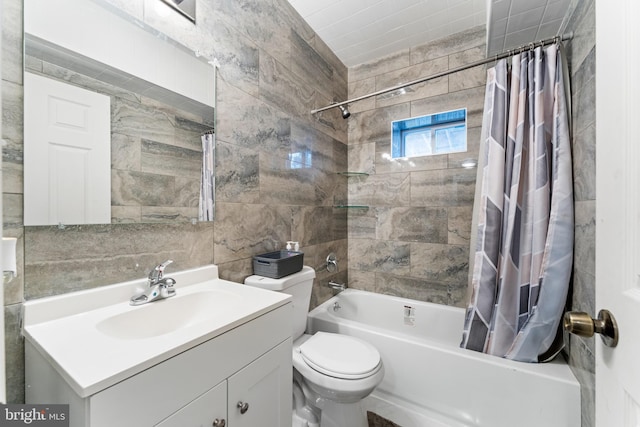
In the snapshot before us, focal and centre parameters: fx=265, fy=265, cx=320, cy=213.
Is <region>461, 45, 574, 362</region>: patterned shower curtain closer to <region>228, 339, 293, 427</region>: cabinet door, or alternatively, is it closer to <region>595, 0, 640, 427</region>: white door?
<region>595, 0, 640, 427</region>: white door

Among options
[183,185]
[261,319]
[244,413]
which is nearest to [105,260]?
[183,185]

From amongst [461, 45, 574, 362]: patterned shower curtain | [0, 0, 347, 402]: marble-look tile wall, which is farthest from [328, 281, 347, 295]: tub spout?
[461, 45, 574, 362]: patterned shower curtain

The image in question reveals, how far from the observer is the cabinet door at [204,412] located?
661 mm

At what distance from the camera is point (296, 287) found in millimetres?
1481

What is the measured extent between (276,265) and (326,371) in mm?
552

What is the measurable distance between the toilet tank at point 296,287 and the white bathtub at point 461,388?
27 cm

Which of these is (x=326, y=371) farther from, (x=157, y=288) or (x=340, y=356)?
(x=157, y=288)

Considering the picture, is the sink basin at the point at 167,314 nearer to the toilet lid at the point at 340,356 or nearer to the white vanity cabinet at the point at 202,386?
the white vanity cabinet at the point at 202,386

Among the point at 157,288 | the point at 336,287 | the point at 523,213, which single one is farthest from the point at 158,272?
the point at 523,213

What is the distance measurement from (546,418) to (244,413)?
135 centimetres

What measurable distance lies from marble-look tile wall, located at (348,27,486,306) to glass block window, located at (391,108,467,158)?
6 centimetres

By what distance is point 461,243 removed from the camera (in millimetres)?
2014

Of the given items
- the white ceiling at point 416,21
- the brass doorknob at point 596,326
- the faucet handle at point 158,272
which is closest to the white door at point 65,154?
the faucet handle at point 158,272

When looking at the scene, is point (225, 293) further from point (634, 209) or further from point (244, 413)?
point (634, 209)
